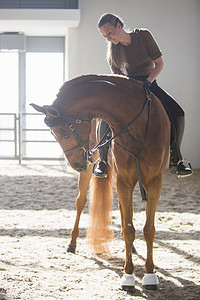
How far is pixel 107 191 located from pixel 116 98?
115 centimetres

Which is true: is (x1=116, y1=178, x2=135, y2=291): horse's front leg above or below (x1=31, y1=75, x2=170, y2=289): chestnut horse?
below

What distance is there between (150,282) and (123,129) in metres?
0.94

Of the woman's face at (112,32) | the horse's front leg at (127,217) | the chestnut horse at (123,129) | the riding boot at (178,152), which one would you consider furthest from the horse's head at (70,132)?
the riding boot at (178,152)

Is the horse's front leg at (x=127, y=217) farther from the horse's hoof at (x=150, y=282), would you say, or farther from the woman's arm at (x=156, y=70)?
the woman's arm at (x=156, y=70)

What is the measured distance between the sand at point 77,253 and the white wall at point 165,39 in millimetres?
3320

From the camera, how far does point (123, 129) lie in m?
2.34

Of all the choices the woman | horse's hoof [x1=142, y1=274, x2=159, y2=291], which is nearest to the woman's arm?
the woman

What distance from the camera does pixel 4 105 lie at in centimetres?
1047

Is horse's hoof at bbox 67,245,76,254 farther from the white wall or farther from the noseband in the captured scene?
the white wall

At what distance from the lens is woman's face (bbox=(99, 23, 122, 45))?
2.50m

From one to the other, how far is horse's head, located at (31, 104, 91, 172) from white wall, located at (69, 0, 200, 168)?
6.33 meters

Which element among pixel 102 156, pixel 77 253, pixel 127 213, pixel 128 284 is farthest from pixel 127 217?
pixel 77 253

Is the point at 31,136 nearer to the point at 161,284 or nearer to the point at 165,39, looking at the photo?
the point at 165,39

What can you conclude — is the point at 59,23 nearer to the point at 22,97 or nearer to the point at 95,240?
the point at 22,97
